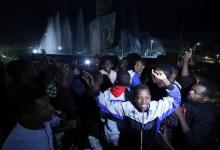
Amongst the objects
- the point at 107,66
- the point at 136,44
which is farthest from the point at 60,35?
the point at 107,66

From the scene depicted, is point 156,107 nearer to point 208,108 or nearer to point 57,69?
point 208,108

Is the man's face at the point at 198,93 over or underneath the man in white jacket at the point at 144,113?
over

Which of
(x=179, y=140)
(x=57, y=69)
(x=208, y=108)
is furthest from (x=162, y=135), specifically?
(x=57, y=69)

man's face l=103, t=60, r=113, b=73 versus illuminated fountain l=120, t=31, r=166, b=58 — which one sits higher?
illuminated fountain l=120, t=31, r=166, b=58

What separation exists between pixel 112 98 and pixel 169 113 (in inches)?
37.0

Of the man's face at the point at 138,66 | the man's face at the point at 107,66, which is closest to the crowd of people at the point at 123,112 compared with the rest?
the man's face at the point at 138,66

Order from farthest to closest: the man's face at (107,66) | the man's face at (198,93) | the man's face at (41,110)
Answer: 1. the man's face at (107,66)
2. the man's face at (198,93)
3. the man's face at (41,110)

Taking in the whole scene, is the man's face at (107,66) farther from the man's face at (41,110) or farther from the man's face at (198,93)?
the man's face at (41,110)

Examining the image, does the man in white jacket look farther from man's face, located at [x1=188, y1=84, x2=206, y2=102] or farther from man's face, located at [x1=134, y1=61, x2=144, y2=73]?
man's face, located at [x1=134, y1=61, x2=144, y2=73]

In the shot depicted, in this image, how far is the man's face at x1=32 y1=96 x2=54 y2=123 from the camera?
253 cm

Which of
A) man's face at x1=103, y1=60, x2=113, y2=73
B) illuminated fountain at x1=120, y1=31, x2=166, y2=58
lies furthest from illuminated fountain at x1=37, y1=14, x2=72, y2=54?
man's face at x1=103, y1=60, x2=113, y2=73

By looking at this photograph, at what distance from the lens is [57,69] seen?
5590 mm

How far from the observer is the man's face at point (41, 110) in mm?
2533

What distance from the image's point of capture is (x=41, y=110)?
2.58 metres
